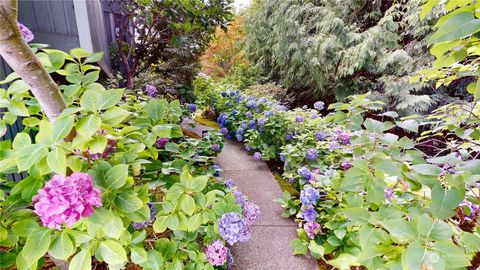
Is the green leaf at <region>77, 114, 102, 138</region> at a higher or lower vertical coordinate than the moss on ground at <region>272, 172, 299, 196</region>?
higher

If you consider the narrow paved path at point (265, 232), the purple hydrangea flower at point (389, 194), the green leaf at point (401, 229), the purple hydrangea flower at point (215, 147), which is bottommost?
the narrow paved path at point (265, 232)

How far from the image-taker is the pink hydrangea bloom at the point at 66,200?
587mm

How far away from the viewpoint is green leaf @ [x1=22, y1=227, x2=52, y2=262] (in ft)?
2.11

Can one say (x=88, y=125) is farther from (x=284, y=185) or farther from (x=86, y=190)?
(x=284, y=185)

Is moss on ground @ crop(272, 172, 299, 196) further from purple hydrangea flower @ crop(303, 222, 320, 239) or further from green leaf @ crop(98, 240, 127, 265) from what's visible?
green leaf @ crop(98, 240, 127, 265)

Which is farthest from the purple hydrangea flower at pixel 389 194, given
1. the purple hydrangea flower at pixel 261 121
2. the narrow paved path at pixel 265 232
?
the purple hydrangea flower at pixel 261 121

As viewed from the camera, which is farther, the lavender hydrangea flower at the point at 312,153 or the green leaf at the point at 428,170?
the lavender hydrangea flower at the point at 312,153

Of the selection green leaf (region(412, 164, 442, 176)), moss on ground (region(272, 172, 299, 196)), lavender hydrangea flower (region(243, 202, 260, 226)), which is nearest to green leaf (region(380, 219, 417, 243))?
green leaf (region(412, 164, 442, 176))

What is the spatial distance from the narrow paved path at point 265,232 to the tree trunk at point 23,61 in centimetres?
132

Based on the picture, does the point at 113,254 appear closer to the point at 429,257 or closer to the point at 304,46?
the point at 429,257

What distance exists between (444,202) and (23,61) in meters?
1.10

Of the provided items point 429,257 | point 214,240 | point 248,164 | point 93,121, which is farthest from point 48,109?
point 248,164

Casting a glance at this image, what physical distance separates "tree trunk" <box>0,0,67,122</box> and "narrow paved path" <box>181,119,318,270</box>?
4.35 ft

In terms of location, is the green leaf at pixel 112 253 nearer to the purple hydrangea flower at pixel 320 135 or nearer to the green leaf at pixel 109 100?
the green leaf at pixel 109 100
